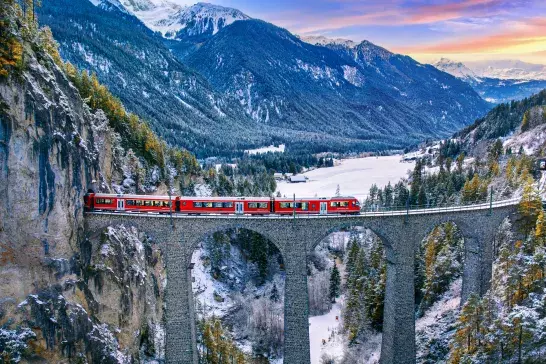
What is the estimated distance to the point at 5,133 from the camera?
137ft

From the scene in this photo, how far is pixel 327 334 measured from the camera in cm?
7306

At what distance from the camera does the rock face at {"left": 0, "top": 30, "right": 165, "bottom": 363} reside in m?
42.5

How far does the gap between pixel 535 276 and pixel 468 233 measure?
34.5 ft

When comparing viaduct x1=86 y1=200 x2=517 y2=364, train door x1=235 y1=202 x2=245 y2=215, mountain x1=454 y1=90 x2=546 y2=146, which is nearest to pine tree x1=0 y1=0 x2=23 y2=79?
viaduct x1=86 y1=200 x2=517 y2=364

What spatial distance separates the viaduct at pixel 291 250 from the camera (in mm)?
50406

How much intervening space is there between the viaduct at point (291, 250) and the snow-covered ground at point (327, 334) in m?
14.9

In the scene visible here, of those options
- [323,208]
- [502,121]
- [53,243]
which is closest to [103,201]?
[53,243]

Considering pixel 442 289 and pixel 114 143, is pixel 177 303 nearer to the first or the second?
pixel 114 143

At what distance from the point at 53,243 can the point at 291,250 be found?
2522 cm

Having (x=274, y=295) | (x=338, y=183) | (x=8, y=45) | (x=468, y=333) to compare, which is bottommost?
(x=274, y=295)

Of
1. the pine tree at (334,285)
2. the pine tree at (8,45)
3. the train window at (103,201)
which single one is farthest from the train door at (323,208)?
the pine tree at (334,285)

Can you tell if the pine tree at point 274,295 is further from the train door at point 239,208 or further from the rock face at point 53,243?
the train door at point 239,208

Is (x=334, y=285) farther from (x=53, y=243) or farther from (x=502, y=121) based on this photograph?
(x=502, y=121)

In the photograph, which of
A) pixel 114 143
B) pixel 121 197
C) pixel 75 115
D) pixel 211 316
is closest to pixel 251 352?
pixel 211 316
